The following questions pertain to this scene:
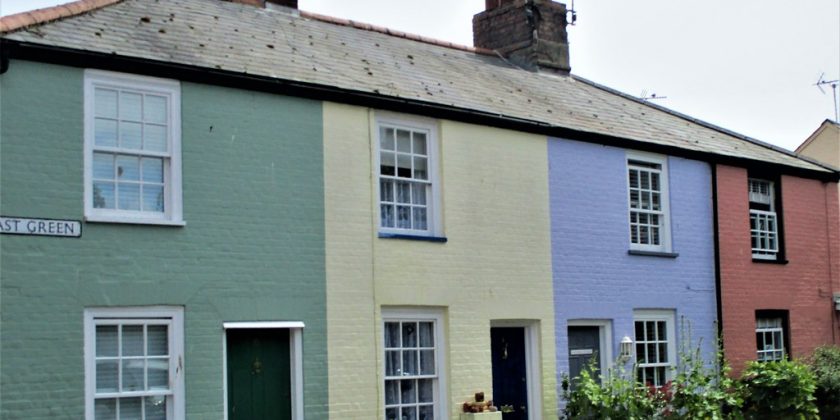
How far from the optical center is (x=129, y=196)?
13.6m

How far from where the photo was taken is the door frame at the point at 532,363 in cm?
1767

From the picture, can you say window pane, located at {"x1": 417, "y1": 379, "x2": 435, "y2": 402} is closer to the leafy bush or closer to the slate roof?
the slate roof

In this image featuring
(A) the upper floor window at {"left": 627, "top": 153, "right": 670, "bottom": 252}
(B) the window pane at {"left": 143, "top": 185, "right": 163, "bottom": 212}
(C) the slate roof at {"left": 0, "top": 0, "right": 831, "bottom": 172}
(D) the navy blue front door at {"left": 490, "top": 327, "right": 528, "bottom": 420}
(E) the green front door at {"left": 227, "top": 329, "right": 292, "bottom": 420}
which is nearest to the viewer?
(B) the window pane at {"left": 143, "top": 185, "right": 163, "bottom": 212}

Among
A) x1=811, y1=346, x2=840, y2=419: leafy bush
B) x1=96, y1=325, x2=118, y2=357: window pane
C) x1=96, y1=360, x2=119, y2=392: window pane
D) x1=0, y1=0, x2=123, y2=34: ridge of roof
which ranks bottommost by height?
x1=811, y1=346, x2=840, y2=419: leafy bush

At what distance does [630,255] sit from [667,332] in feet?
5.51

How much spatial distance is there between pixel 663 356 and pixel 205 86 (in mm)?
9611

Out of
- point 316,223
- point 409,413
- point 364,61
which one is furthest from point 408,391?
point 364,61

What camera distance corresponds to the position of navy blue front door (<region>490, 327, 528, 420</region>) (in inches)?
695

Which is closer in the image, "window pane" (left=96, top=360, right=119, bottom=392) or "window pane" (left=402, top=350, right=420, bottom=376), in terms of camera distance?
"window pane" (left=96, top=360, right=119, bottom=392)

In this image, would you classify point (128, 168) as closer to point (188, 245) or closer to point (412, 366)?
point (188, 245)

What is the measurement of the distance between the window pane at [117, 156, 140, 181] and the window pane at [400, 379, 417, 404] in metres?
4.72

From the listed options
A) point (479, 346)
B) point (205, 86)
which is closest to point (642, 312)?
point (479, 346)

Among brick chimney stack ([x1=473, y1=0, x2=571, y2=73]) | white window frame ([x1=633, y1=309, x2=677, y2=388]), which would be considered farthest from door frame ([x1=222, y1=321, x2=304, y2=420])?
brick chimney stack ([x1=473, y1=0, x2=571, y2=73])

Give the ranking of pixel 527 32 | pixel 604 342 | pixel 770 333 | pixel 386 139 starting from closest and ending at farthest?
pixel 386 139
pixel 604 342
pixel 770 333
pixel 527 32
